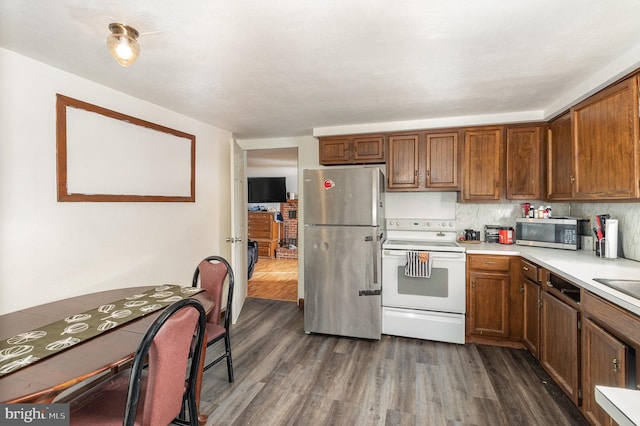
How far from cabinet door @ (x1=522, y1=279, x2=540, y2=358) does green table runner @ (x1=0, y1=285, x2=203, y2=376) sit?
8.82 feet

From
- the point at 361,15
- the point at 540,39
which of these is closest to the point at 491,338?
the point at 540,39

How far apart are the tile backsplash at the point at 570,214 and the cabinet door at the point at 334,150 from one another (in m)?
1.45

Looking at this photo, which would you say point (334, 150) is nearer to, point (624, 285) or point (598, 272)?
point (598, 272)

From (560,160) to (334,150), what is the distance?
220 cm

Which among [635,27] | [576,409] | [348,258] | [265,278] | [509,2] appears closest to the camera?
[509,2]

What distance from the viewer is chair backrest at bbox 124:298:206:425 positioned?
113 centimetres

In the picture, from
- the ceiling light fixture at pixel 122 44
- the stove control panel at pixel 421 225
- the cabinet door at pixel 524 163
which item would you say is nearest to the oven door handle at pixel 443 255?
the stove control panel at pixel 421 225

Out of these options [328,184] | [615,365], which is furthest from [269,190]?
[615,365]

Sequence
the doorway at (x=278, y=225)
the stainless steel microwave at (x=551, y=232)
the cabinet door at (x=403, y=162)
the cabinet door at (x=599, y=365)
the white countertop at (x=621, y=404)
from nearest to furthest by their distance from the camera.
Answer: the white countertop at (x=621, y=404) → the cabinet door at (x=599, y=365) → the stainless steel microwave at (x=551, y=232) → the cabinet door at (x=403, y=162) → the doorway at (x=278, y=225)

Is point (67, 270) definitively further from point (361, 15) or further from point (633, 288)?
point (633, 288)

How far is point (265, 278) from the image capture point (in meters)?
5.66

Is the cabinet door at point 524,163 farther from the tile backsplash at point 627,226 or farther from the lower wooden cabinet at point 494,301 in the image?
the lower wooden cabinet at point 494,301

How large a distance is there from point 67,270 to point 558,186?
4055 mm

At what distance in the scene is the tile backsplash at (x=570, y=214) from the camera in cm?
227
